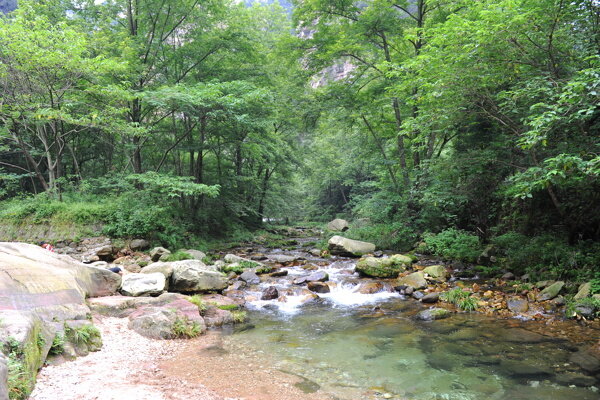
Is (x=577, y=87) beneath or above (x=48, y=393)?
above

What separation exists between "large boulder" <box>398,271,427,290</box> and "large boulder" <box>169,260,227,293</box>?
5378 mm

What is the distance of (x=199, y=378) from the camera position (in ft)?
15.4

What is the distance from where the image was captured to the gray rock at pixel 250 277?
36.1 ft

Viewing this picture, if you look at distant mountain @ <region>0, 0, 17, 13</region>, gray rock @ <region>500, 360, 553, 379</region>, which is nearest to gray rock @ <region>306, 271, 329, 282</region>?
gray rock @ <region>500, 360, 553, 379</region>

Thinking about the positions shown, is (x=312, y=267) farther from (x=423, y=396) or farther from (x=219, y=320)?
(x=423, y=396)

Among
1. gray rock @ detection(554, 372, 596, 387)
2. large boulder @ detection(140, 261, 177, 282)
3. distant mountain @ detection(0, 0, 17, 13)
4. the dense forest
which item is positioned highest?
distant mountain @ detection(0, 0, 17, 13)

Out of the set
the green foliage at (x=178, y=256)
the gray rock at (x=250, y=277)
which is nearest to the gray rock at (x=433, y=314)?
the gray rock at (x=250, y=277)

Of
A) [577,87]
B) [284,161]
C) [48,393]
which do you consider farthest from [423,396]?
[284,161]

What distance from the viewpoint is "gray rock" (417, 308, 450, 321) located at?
24.7 ft

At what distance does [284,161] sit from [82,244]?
11419mm

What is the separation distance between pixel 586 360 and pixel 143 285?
8.75 m

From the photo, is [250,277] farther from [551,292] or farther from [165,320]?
[551,292]

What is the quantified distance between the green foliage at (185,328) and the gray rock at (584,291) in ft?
26.0

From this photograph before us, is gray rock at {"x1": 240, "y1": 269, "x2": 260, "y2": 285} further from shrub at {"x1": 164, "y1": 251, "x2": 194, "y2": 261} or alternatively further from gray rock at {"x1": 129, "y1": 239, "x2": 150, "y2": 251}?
gray rock at {"x1": 129, "y1": 239, "x2": 150, "y2": 251}
